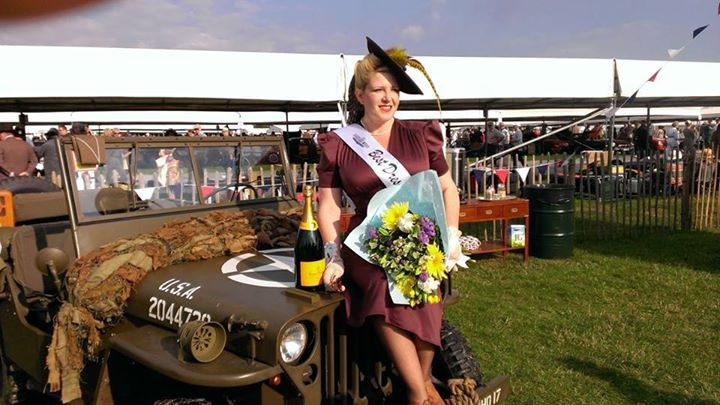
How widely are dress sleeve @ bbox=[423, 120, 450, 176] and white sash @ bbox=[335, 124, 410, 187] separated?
22 cm

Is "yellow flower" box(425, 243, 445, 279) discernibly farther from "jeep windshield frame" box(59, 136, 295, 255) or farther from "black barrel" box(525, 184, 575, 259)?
"black barrel" box(525, 184, 575, 259)

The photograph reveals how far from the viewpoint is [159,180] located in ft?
13.0

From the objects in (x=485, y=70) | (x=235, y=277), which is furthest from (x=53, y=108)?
(x=235, y=277)

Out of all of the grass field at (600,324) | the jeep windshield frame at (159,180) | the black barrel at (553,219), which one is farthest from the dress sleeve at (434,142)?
the black barrel at (553,219)

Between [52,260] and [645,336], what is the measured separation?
16.5ft

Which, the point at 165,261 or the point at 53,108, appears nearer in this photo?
the point at 165,261

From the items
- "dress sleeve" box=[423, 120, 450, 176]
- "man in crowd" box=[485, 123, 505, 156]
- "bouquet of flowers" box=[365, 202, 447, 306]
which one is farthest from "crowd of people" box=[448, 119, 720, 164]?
"bouquet of flowers" box=[365, 202, 447, 306]

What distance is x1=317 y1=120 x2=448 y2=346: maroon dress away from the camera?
2.61 metres

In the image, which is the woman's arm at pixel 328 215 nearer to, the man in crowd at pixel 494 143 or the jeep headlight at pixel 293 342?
the jeep headlight at pixel 293 342

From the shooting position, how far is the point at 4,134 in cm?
1089

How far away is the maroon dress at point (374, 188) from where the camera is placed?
2.61 meters

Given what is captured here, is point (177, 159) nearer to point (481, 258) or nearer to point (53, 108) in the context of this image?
point (481, 258)

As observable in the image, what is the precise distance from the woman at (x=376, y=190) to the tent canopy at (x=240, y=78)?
6211mm

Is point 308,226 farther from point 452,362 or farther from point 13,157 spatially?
point 13,157
